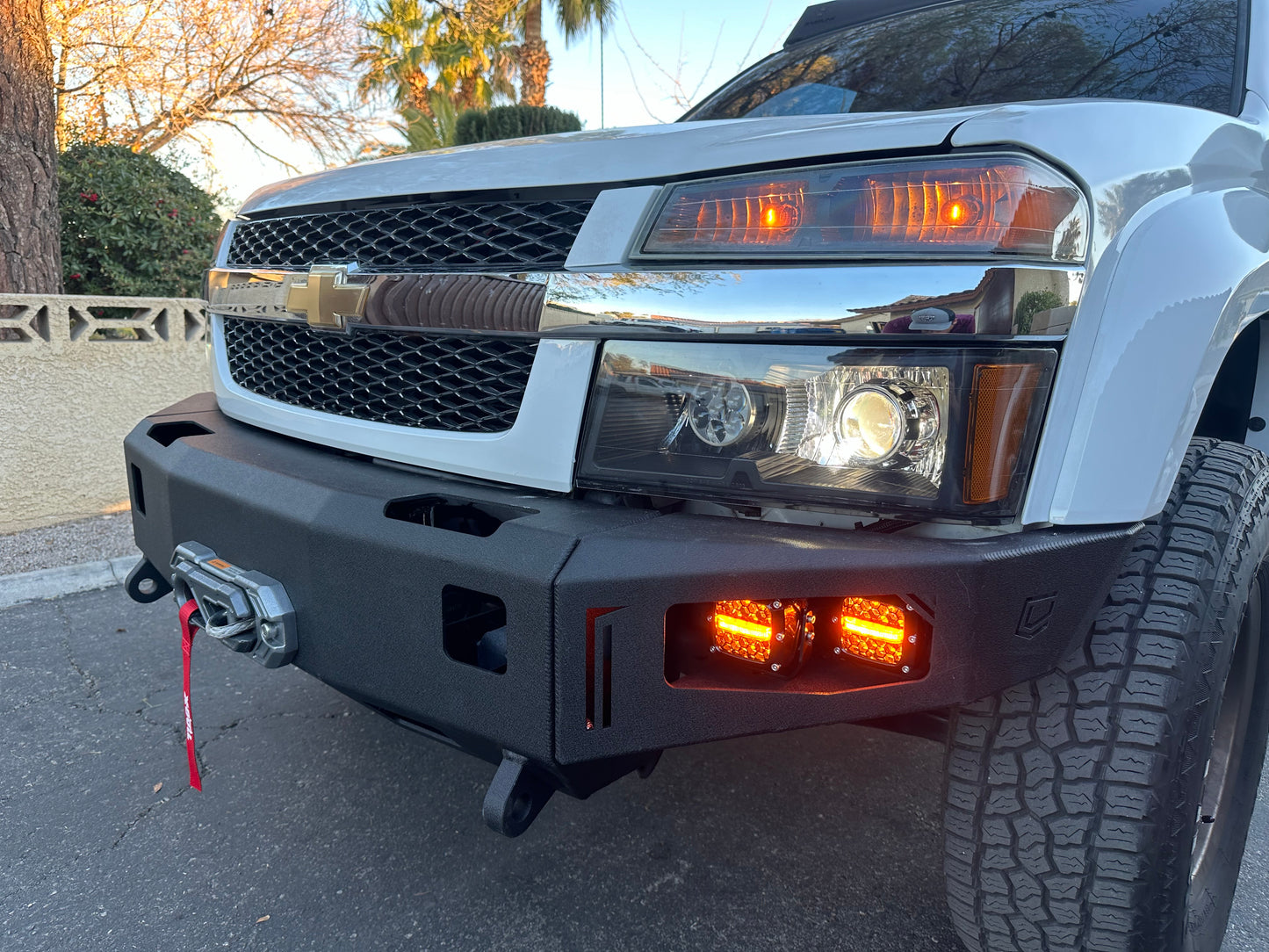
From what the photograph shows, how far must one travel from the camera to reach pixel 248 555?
1.57 meters

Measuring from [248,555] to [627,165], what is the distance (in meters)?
0.97

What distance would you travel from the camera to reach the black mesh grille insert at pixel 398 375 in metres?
1.49

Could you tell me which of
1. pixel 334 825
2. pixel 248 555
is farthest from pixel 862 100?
pixel 334 825

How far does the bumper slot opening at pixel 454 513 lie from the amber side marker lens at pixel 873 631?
0.50m

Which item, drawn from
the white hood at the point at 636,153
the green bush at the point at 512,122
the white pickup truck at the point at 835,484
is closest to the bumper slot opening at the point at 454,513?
the white pickup truck at the point at 835,484

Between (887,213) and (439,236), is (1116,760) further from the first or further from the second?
(439,236)

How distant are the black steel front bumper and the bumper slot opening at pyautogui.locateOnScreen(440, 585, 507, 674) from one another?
31 millimetres

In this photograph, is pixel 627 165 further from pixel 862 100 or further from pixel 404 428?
pixel 862 100

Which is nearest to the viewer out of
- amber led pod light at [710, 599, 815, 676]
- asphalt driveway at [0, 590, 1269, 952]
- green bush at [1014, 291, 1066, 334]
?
green bush at [1014, 291, 1066, 334]

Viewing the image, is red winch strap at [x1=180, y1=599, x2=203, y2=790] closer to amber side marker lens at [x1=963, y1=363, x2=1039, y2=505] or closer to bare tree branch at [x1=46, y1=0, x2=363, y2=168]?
amber side marker lens at [x1=963, y1=363, x2=1039, y2=505]

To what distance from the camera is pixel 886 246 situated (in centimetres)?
116

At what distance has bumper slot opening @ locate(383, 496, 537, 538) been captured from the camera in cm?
138

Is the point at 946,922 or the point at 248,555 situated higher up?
the point at 248,555

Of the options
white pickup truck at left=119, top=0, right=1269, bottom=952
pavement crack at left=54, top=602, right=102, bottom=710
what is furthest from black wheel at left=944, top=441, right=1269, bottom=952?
pavement crack at left=54, top=602, right=102, bottom=710
